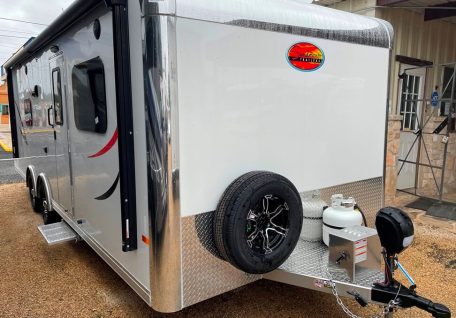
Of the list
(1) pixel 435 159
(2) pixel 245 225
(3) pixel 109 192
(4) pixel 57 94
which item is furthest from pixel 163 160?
(1) pixel 435 159

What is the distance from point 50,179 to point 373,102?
3.68 meters

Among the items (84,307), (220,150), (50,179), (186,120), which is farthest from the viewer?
(50,179)

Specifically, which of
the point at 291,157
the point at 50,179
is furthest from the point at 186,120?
the point at 50,179

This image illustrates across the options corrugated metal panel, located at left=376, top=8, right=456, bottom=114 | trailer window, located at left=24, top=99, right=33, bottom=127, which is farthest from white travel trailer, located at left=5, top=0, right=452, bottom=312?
corrugated metal panel, located at left=376, top=8, right=456, bottom=114

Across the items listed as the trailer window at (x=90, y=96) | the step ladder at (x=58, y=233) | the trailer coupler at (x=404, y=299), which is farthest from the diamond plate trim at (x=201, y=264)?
the step ladder at (x=58, y=233)

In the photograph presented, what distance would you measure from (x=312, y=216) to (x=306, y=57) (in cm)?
122

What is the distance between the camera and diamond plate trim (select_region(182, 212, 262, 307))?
7.98 ft

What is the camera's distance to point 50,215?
4.91m

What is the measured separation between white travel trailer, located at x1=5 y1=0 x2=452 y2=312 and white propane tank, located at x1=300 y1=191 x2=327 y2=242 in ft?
0.20

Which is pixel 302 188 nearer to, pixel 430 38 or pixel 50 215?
pixel 50 215

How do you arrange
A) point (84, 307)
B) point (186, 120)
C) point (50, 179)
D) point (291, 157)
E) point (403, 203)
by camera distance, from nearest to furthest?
1. point (186, 120)
2. point (291, 157)
3. point (84, 307)
4. point (50, 179)
5. point (403, 203)

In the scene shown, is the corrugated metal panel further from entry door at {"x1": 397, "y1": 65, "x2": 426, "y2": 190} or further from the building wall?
entry door at {"x1": 397, "y1": 65, "x2": 426, "y2": 190}

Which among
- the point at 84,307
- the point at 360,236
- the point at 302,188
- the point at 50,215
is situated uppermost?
the point at 302,188

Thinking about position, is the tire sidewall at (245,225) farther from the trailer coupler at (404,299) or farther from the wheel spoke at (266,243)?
the trailer coupler at (404,299)
